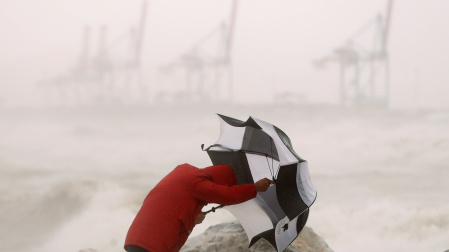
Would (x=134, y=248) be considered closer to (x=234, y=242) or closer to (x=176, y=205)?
(x=176, y=205)

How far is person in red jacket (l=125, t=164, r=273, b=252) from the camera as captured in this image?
6.99ft

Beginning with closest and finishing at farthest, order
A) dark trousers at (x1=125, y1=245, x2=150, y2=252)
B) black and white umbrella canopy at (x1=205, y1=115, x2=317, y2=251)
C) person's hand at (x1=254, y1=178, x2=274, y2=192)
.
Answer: dark trousers at (x1=125, y1=245, x2=150, y2=252) → person's hand at (x1=254, y1=178, x2=274, y2=192) → black and white umbrella canopy at (x1=205, y1=115, x2=317, y2=251)

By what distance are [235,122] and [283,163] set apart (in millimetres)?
439

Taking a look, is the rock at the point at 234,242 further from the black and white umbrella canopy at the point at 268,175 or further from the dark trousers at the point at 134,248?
the dark trousers at the point at 134,248

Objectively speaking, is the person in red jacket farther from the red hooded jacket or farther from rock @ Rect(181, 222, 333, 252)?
rock @ Rect(181, 222, 333, 252)

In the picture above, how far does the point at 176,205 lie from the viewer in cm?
217

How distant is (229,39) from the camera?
1120 centimetres

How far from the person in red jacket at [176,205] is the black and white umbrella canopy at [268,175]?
0.28 metres

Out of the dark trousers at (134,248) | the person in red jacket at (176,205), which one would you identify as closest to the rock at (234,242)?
the person in red jacket at (176,205)

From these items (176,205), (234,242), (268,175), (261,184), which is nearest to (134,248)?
(176,205)

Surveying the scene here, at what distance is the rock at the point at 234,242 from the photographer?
3000 millimetres

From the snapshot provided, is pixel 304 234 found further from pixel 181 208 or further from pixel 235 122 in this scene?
pixel 181 208

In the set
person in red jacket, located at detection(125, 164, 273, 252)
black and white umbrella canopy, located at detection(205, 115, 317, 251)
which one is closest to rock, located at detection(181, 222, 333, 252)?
black and white umbrella canopy, located at detection(205, 115, 317, 251)

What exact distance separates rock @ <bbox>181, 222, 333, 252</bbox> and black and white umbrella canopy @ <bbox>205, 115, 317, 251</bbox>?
0.36 metres
